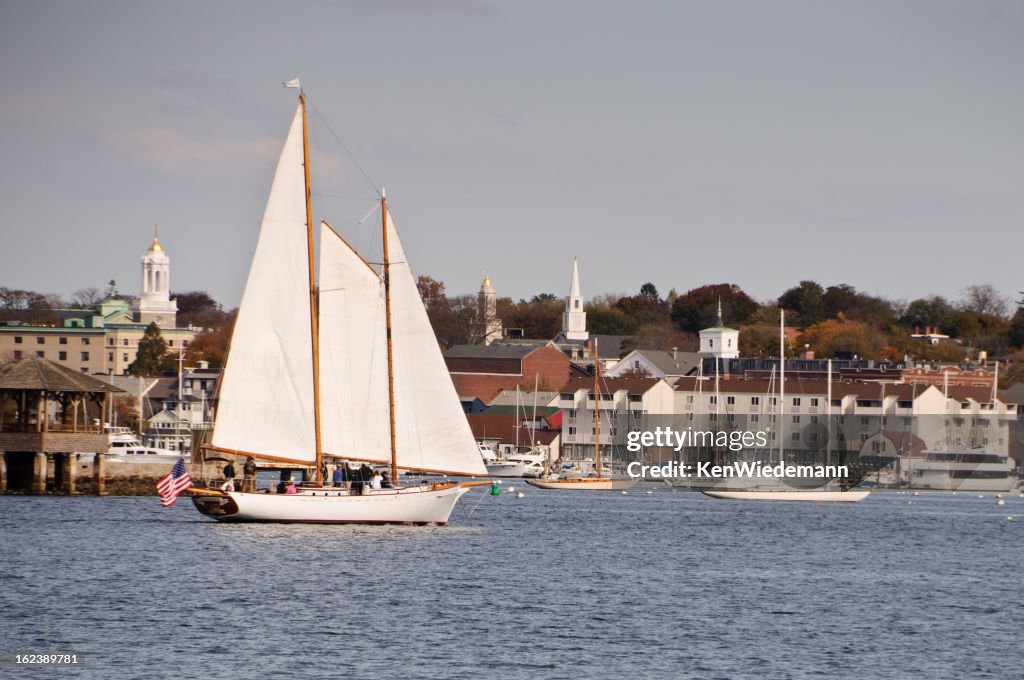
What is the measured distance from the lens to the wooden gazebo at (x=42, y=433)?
67062 mm

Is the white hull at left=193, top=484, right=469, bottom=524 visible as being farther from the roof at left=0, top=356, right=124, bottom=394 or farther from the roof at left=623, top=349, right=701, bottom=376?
the roof at left=623, top=349, right=701, bottom=376

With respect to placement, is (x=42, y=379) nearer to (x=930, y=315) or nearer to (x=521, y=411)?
(x=521, y=411)

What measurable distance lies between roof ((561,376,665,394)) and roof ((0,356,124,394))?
7989cm

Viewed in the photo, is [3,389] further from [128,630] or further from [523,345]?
[523,345]

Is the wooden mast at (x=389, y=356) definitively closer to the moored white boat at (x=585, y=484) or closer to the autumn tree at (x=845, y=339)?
the moored white boat at (x=585, y=484)

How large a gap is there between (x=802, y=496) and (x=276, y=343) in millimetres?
46095

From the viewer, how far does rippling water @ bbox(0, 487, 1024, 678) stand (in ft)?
93.2

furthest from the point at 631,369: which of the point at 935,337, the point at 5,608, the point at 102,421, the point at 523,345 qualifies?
the point at 5,608

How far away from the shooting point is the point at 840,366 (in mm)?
160500

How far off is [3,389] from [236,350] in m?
24.0

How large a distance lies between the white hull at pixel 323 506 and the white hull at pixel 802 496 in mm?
42100

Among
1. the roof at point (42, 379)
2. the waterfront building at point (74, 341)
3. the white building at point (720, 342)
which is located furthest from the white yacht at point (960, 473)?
the waterfront building at point (74, 341)

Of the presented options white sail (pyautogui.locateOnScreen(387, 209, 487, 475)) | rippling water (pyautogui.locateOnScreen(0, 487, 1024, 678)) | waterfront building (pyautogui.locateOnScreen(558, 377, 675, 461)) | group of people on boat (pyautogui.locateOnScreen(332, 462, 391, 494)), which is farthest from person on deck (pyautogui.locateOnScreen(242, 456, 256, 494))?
waterfront building (pyautogui.locateOnScreen(558, 377, 675, 461))

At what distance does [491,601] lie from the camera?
117 ft
